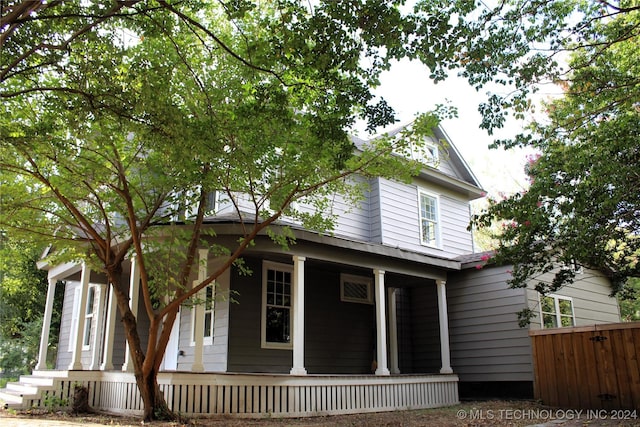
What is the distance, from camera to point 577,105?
8.53m

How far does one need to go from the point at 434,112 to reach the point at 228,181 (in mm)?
3338

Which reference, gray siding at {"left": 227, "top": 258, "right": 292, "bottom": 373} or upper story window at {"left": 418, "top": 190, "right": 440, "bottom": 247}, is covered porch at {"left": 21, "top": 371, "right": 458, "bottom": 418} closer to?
→ gray siding at {"left": 227, "top": 258, "right": 292, "bottom": 373}

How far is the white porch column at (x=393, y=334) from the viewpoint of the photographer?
517 inches

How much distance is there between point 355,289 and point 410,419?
4747 mm

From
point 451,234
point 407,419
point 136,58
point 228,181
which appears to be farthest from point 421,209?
point 136,58

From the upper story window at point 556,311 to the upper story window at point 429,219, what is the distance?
11.3 feet

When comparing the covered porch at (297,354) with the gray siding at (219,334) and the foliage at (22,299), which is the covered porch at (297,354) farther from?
the foliage at (22,299)

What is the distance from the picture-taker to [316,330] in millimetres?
12008

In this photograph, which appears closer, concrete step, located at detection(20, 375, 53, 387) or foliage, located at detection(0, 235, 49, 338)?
concrete step, located at detection(20, 375, 53, 387)

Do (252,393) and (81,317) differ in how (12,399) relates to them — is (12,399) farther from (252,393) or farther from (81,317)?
(252,393)

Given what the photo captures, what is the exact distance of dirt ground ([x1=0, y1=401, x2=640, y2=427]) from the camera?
758 cm

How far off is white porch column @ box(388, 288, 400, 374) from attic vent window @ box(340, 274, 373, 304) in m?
0.58

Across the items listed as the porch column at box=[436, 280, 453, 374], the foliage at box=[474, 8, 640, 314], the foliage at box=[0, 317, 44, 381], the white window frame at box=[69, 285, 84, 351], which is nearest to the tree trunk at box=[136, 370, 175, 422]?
the foliage at box=[474, 8, 640, 314]

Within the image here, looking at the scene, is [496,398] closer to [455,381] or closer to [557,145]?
[455,381]
